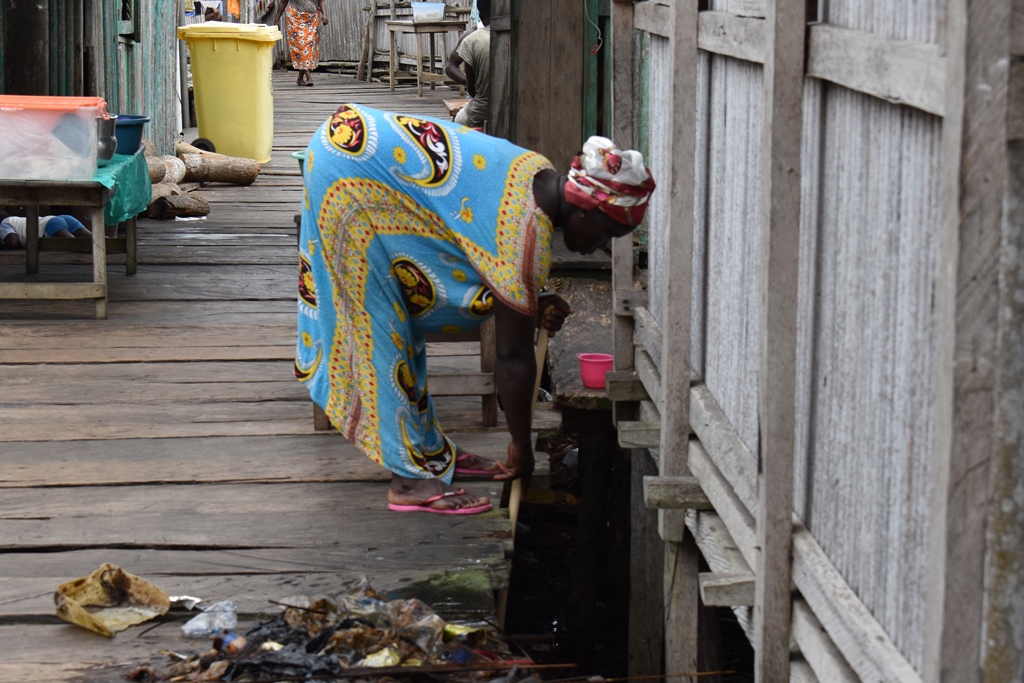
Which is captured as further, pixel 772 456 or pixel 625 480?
pixel 625 480

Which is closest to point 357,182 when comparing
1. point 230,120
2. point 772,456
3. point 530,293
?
point 530,293

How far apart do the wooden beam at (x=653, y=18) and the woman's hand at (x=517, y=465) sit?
4.85ft

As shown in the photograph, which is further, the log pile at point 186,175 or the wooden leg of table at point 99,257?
the log pile at point 186,175

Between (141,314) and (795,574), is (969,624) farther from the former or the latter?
(141,314)

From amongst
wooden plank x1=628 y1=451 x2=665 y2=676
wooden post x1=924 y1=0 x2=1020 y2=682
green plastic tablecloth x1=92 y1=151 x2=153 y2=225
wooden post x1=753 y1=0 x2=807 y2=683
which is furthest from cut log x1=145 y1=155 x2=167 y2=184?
wooden post x1=924 y1=0 x2=1020 y2=682

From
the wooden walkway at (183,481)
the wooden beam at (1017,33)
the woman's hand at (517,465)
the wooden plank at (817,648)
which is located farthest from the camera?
the woman's hand at (517,465)

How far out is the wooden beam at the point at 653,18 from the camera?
14.5ft

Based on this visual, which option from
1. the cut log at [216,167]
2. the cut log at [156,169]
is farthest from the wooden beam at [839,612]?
the cut log at [216,167]

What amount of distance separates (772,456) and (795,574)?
0.27 m

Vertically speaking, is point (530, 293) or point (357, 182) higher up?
point (357, 182)

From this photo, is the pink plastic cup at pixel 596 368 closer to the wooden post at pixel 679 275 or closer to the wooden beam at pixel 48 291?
the wooden post at pixel 679 275

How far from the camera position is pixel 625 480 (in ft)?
21.3

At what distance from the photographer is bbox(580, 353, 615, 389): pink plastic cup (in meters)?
5.27

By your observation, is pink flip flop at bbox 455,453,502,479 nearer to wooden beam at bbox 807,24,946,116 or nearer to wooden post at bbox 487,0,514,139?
wooden beam at bbox 807,24,946,116
